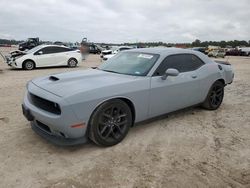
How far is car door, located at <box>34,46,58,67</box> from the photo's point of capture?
13.6 m

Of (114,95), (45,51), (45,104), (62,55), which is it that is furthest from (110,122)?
(62,55)

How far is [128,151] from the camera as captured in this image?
141 inches

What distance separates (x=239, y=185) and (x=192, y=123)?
203cm

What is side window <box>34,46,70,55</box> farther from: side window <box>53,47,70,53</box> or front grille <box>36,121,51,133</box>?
front grille <box>36,121,51,133</box>

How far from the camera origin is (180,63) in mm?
4828

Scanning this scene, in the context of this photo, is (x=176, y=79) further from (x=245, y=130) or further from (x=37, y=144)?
(x=37, y=144)

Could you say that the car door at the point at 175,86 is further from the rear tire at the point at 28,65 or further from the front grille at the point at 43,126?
the rear tire at the point at 28,65

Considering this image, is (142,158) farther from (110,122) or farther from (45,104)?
(45,104)

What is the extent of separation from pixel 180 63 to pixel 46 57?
10.6 metres

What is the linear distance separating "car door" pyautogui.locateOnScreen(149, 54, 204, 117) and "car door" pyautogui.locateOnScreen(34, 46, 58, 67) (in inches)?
413

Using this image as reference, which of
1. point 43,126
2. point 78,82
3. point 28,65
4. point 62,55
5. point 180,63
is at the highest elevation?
point 180,63

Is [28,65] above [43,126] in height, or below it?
below

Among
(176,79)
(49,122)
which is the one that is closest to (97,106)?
(49,122)


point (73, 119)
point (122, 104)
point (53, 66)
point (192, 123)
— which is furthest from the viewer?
point (53, 66)
